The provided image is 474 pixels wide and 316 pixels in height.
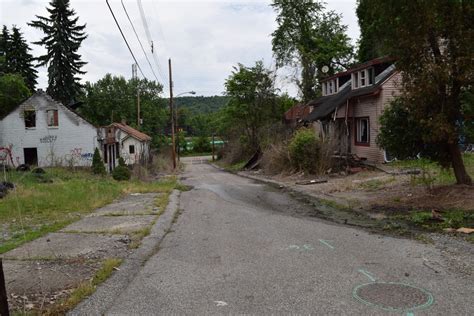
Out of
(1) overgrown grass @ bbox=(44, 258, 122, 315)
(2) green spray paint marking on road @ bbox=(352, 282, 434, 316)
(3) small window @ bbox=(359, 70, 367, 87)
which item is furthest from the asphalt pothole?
(3) small window @ bbox=(359, 70, 367, 87)

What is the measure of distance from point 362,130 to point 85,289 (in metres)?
24.0

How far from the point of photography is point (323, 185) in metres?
19.4

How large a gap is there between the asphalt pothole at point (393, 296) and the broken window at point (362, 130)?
21957 mm

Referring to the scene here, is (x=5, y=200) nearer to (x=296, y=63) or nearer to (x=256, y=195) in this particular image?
(x=256, y=195)

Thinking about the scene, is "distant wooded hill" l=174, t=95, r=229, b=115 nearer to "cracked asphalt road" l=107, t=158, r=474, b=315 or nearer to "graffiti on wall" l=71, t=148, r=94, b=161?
"graffiti on wall" l=71, t=148, r=94, b=161

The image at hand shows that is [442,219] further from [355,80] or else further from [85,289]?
[355,80]

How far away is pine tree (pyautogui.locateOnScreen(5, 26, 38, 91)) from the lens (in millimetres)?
54094

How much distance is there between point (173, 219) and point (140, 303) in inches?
261

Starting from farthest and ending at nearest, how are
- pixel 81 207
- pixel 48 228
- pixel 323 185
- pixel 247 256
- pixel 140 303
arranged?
pixel 323 185, pixel 81 207, pixel 48 228, pixel 247 256, pixel 140 303

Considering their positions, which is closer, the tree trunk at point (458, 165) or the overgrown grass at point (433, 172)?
the tree trunk at point (458, 165)

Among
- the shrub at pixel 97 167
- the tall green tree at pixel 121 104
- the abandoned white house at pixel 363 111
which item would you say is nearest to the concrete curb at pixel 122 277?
the abandoned white house at pixel 363 111

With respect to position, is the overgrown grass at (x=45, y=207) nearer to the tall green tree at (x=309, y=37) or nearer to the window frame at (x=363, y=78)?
the window frame at (x=363, y=78)

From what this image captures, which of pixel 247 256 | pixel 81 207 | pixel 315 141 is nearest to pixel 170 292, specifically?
pixel 247 256

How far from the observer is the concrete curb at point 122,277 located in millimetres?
5148
